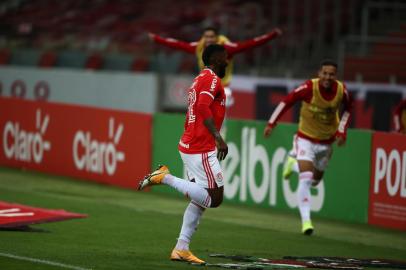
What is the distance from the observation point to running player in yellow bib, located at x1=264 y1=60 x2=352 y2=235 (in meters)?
13.9

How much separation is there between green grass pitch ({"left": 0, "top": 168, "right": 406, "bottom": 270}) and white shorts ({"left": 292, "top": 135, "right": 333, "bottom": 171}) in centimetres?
84

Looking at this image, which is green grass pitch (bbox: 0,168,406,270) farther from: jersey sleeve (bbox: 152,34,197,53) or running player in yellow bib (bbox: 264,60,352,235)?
jersey sleeve (bbox: 152,34,197,53)

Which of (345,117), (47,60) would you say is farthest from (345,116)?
(47,60)

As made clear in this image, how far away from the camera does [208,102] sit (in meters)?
10.4

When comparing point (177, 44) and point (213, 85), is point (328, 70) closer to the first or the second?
point (213, 85)

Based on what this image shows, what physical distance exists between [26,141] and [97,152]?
7.27ft

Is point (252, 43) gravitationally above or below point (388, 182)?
above

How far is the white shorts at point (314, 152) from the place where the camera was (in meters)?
14.1

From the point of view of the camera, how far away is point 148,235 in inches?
501

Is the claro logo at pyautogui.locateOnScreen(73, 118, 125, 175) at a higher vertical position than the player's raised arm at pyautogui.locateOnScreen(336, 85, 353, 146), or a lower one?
lower

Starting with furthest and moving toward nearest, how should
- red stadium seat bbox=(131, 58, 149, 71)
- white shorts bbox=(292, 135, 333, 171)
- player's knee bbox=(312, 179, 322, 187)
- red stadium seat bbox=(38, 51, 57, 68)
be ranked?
red stadium seat bbox=(38, 51, 57, 68)
red stadium seat bbox=(131, 58, 149, 71)
player's knee bbox=(312, 179, 322, 187)
white shorts bbox=(292, 135, 333, 171)

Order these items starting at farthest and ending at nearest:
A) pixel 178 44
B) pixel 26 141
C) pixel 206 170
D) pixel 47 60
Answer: pixel 47 60 → pixel 26 141 → pixel 178 44 → pixel 206 170

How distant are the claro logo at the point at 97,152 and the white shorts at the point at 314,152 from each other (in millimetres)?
5232

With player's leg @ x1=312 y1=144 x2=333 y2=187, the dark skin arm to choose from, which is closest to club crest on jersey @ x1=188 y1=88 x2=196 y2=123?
the dark skin arm
